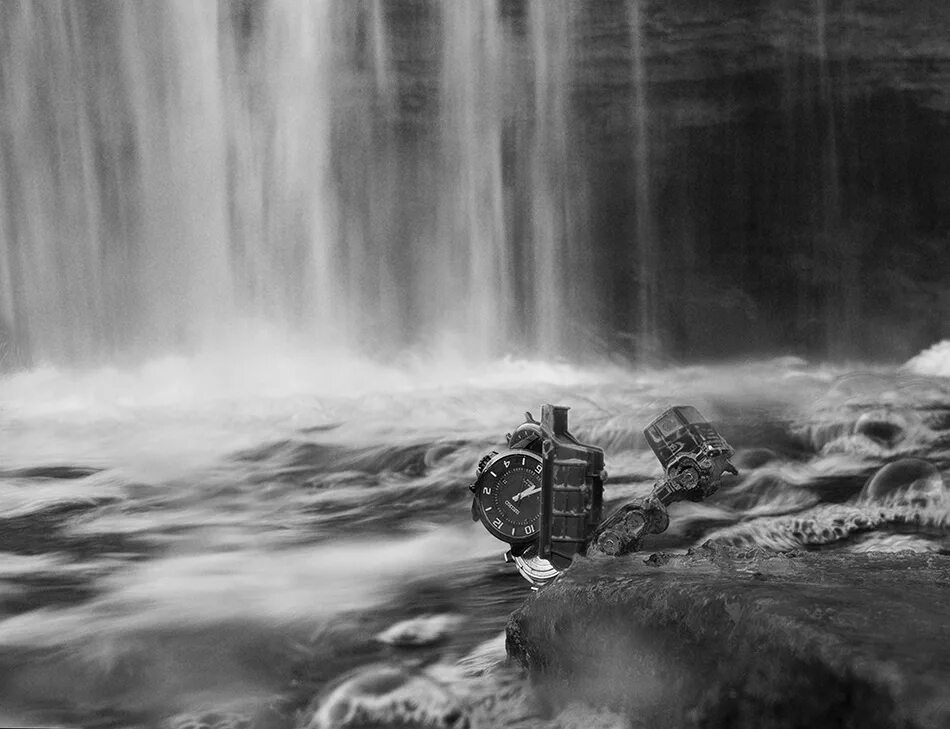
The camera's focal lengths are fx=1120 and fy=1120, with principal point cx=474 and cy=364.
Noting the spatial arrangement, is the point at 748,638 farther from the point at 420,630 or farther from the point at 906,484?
the point at 906,484

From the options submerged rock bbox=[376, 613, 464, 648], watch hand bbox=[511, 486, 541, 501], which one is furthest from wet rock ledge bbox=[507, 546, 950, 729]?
submerged rock bbox=[376, 613, 464, 648]

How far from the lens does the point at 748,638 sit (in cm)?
412

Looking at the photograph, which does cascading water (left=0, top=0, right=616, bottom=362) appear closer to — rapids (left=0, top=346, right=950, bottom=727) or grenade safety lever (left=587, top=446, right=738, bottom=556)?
rapids (left=0, top=346, right=950, bottom=727)

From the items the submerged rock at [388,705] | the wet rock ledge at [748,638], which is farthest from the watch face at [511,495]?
the submerged rock at [388,705]

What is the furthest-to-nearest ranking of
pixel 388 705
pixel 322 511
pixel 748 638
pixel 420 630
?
pixel 322 511
pixel 420 630
pixel 388 705
pixel 748 638

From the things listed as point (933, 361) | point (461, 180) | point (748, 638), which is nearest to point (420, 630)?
point (748, 638)

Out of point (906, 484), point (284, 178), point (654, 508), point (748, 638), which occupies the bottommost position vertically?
point (906, 484)

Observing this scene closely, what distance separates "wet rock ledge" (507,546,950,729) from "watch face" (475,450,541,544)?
0.53 meters

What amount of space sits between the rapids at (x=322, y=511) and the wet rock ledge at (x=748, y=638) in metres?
0.26

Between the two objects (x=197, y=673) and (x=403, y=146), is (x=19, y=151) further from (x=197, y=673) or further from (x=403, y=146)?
(x=197, y=673)

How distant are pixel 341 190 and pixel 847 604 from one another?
56.8 feet

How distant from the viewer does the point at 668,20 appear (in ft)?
63.0

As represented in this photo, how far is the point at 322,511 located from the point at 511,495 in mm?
4678

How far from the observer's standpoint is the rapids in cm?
597
